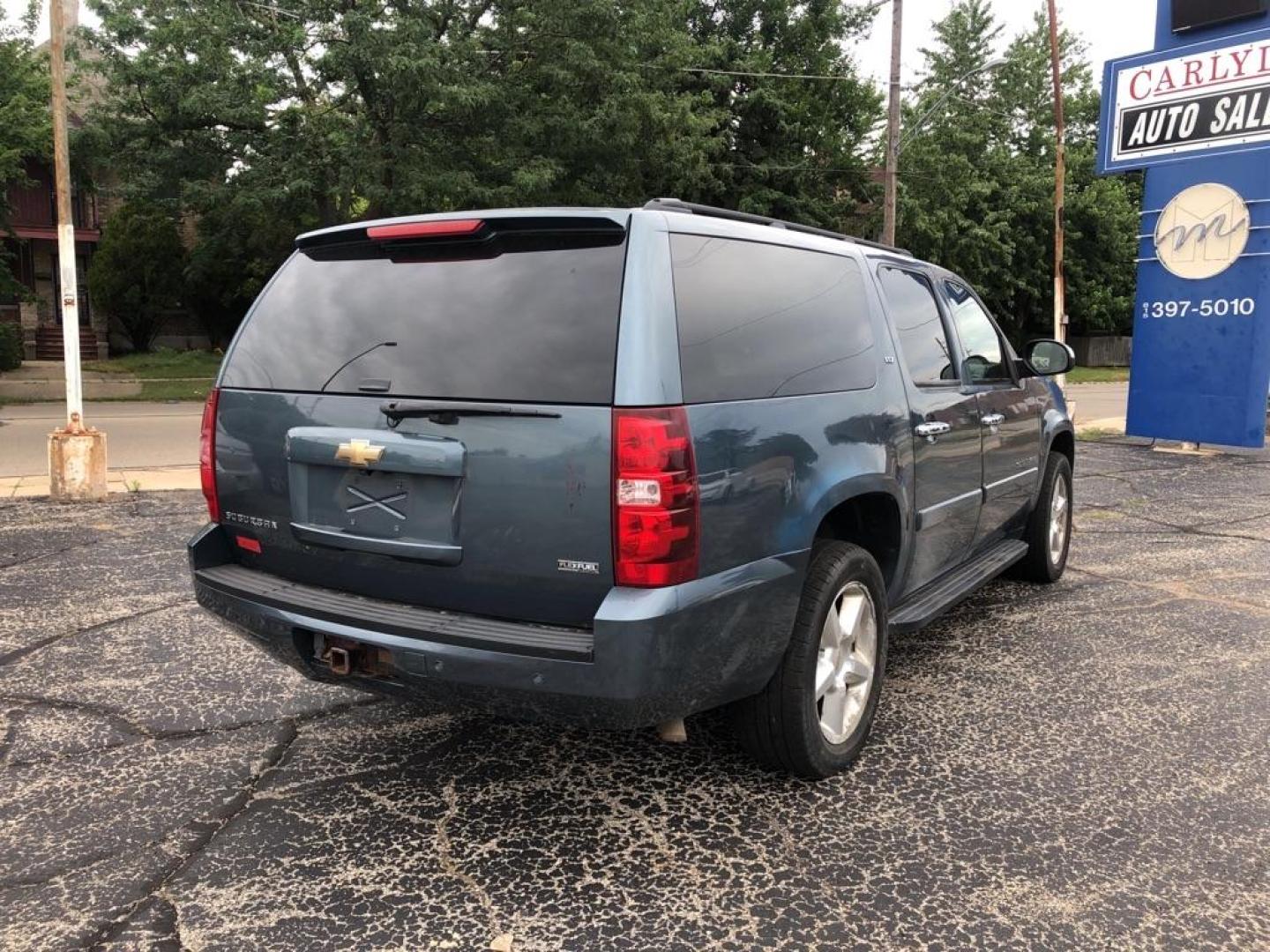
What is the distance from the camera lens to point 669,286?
8.86 ft

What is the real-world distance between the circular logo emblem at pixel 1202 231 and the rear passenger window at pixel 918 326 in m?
10.6

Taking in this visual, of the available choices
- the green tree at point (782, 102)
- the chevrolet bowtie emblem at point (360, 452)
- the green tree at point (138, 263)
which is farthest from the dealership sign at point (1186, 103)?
the green tree at point (138, 263)

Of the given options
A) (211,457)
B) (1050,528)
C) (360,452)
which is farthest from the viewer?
(1050,528)

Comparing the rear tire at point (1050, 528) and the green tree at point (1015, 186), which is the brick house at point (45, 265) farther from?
A: the rear tire at point (1050, 528)

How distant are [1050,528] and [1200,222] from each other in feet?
31.1

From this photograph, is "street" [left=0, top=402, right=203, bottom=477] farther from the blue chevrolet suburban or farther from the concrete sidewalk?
the blue chevrolet suburban

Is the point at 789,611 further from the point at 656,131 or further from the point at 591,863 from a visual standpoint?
the point at 656,131

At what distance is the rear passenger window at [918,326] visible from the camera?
3.96 metres

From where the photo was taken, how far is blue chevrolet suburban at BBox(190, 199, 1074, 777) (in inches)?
100

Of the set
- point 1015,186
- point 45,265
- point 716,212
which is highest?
point 1015,186

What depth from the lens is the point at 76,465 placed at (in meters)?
8.52

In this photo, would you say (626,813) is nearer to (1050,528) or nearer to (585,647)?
(585,647)

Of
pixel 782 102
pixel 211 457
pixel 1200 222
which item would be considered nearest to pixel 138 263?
pixel 782 102

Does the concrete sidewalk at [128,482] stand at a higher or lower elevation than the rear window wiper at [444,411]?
lower
